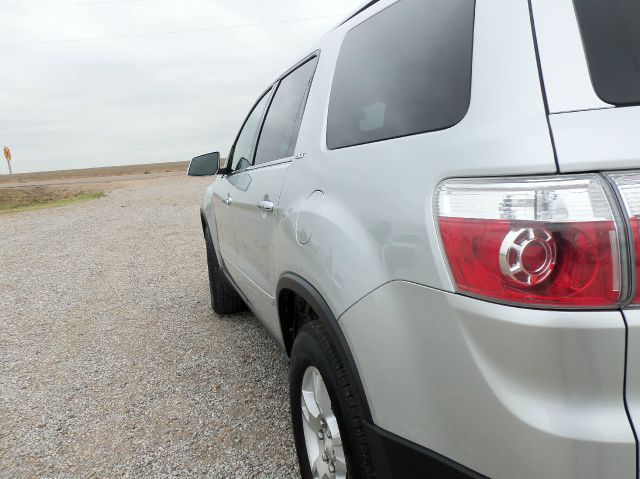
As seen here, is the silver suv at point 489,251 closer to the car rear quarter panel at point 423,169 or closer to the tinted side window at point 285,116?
the car rear quarter panel at point 423,169

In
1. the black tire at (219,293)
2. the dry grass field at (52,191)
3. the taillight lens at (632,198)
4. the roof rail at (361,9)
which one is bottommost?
the dry grass field at (52,191)

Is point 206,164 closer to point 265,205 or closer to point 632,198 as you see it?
point 265,205

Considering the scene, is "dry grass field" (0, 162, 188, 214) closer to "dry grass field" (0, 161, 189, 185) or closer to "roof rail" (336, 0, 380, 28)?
"dry grass field" (0, 161, 189, 185)

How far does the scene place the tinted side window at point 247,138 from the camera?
3.32 m

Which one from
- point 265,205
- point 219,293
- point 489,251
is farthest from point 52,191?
point 489,251

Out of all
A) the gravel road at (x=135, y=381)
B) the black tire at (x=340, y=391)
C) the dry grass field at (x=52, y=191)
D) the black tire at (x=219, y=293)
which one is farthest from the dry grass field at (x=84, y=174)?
the black tire at (x=340, y=391)

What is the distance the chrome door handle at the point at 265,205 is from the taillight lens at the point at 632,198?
4.94 feet

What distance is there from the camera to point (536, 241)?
40.4 inches

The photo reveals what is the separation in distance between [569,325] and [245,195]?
2.11 metres

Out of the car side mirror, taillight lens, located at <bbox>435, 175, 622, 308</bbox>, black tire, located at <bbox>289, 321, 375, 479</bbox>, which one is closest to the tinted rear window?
taillight lens, located at <bbox>435, 175, 622, 308</bbox>

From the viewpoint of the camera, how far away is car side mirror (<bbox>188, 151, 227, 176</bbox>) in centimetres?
396

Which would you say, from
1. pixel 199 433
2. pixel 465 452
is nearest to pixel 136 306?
pixel 199 433

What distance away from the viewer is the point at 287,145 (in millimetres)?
2377

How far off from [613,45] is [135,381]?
3.25 m
